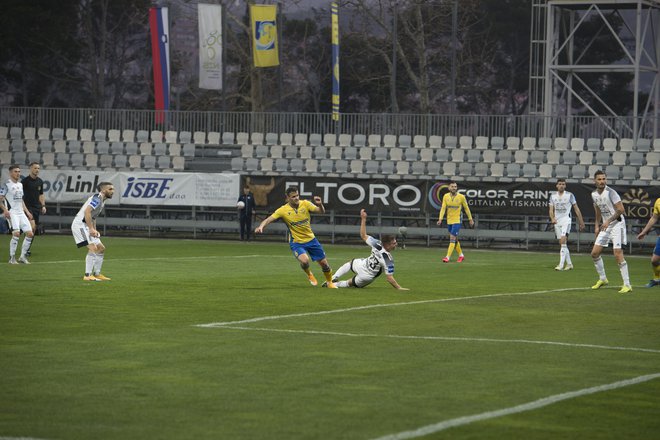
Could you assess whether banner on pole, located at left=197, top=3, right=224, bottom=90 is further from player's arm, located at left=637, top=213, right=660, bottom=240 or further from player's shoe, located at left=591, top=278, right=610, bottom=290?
player's arm, located at left=637, top=213, right=660, bottom=240

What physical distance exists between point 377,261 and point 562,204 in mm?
10740

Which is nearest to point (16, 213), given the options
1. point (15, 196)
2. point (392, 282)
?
point (15, 196)

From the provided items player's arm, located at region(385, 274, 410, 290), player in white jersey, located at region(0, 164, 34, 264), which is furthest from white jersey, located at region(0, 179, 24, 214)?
player's arm, located at region(385, 274, 410, 290)

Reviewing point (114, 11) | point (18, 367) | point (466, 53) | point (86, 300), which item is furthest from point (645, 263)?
point (114, 11)

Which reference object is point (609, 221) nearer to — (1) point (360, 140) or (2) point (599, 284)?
(2) point (599, 284)

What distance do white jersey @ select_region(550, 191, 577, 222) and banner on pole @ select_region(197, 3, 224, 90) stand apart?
17.7m

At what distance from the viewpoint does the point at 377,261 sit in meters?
20.1

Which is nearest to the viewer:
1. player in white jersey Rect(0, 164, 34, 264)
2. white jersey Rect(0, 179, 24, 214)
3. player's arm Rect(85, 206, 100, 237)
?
player's arm Rect(85, 206, 100, 237)

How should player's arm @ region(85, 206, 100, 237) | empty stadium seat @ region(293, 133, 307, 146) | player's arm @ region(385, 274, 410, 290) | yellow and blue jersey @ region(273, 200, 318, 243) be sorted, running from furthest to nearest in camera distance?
empty stadium seat @ region(293, 133, 307, 146), yellow and blue jersey @ region(273, 200, 318, 243), player's arm @ region(85, 206, 100, 237), player's arm @ region(385, 274, 410, 290)

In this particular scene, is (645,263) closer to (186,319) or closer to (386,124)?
(386,124)

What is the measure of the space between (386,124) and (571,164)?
23.5ft

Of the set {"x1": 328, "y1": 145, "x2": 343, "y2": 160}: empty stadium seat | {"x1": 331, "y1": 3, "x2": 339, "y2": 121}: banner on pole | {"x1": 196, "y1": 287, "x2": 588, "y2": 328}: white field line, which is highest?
{"x1": 331, "y1": 3, "x2": 339, "y2": 121}: banner on pole

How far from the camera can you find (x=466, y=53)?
63031 mm

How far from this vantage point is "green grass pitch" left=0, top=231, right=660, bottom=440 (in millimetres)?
8945
